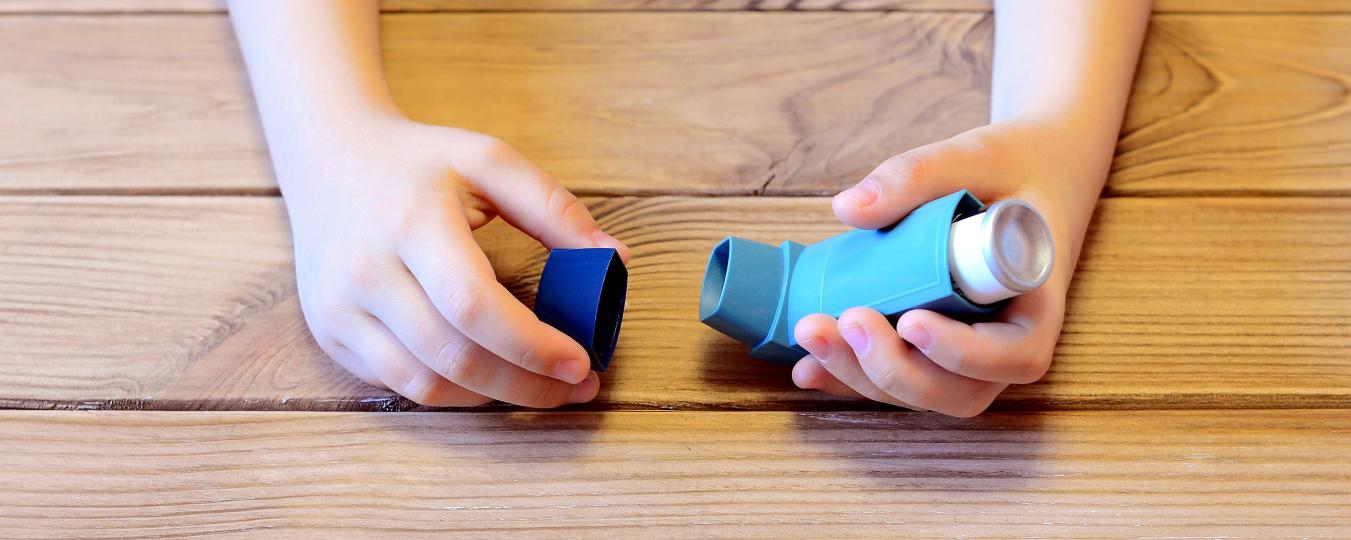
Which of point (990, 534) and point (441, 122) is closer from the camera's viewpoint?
point (990, 534)

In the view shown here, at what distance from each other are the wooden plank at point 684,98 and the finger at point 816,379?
145mm

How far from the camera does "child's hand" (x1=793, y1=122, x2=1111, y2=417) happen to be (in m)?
0.44

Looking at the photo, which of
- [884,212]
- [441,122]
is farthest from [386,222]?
[884,212]

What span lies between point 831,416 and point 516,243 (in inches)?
8.5

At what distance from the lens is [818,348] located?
17.8 inches

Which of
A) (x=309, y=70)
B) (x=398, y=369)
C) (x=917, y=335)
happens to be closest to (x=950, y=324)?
(x=917, y=335)

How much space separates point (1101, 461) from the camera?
51cm

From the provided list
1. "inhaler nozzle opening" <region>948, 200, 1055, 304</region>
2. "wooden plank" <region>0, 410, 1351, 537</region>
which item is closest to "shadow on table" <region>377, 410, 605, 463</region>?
"wooden plank" <region>0, 410, 1351, 537</region>

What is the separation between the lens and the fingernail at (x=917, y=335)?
42cm

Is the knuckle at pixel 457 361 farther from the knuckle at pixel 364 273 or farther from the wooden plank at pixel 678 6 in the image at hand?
the wooden plank at pixel 678 6

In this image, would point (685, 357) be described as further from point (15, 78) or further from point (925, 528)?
point (15, 78)

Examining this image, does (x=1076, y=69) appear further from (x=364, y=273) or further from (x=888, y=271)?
(x=364, y=273)

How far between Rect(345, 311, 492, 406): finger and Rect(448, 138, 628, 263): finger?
0.09 meters

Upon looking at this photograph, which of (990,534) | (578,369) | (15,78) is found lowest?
(990,534)
